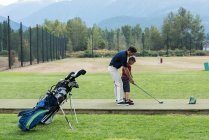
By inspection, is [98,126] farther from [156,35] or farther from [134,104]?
[156,35]

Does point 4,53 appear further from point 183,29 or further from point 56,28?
point 183,29

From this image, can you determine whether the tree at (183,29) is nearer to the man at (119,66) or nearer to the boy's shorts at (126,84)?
the boy's shorts at (126,84)

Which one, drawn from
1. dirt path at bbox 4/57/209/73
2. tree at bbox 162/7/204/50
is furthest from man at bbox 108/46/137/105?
tree at bbox 162/7/204/50

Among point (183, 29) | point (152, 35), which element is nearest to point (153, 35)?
point (152, 35)

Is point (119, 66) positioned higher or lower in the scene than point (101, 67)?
higher

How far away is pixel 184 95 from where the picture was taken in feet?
50.5

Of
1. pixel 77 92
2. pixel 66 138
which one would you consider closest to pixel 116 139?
pixel 66 138

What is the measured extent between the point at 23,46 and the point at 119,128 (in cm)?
3755

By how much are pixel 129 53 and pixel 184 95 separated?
13.3ft

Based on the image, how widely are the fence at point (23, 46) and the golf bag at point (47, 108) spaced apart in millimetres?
29872

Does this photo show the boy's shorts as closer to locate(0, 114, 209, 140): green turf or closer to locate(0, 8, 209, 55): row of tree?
locate(0, 114, 209, 140): green turf

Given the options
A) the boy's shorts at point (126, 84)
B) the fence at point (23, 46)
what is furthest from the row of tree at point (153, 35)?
the boy's shorts at point (126, 84)

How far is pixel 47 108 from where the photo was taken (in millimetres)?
8898

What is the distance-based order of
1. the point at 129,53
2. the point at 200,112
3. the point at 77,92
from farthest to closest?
the point at 77,92, the point at 129,53, the point at 200,112
